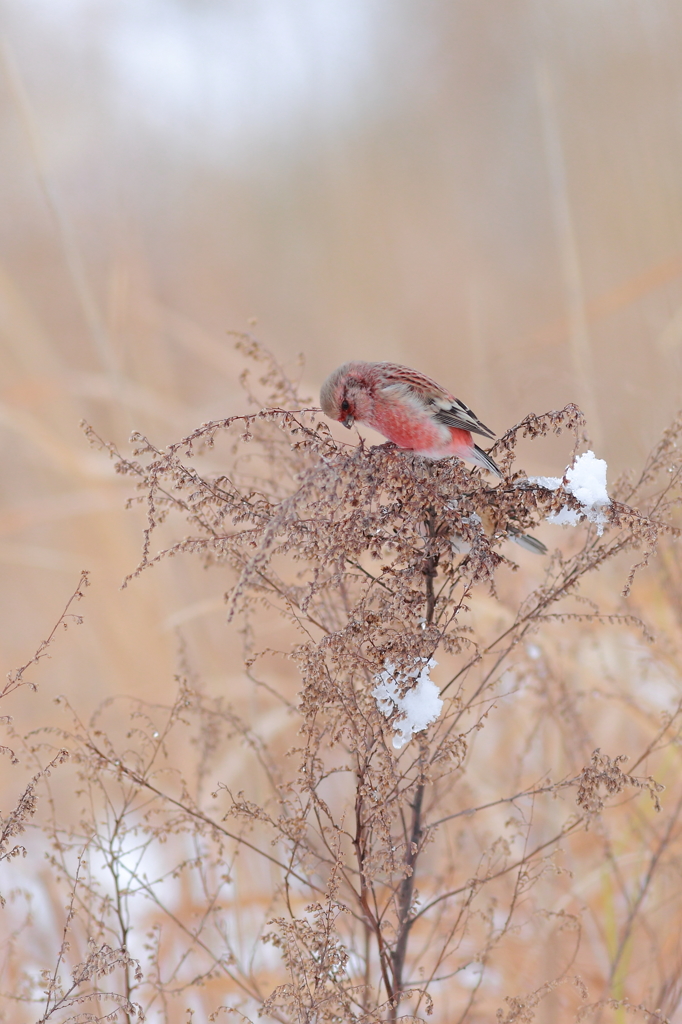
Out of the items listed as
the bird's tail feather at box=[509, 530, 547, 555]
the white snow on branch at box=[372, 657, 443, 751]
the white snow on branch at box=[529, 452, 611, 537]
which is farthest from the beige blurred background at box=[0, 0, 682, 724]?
the white snow on branch at box=[372, 657, 443, 751]

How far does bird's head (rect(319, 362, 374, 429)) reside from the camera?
4.20 feet

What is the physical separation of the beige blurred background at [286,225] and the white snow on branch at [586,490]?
4.31ft

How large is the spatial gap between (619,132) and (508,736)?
2.56 m

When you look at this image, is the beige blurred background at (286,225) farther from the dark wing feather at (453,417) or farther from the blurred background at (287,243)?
the dark wing feather at (453,417)

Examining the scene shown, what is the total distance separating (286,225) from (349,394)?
3.15 metres

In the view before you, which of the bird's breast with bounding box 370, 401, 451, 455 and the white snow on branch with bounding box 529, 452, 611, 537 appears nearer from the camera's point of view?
the white snow on branch with bounding box 529, 452, 611, 537

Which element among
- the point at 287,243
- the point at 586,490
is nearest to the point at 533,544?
the point at 586,490

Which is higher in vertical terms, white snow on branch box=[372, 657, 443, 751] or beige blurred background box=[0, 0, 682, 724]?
beige blurred background box=[0, 0, 682, 724]

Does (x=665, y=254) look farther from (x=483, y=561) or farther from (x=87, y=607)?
(x=87, y=607)

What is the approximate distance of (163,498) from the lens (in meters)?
0.96

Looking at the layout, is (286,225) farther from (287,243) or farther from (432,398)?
(432,398)

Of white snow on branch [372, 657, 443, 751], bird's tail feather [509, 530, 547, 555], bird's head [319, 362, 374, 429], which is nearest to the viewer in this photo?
white snow on branch [372, 657, 443, 751]

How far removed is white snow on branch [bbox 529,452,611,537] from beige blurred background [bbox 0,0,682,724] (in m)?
1.31

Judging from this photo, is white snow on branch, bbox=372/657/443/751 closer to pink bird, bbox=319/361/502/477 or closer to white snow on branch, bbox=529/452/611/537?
white snow on branch, bbox=529/452/611/537
